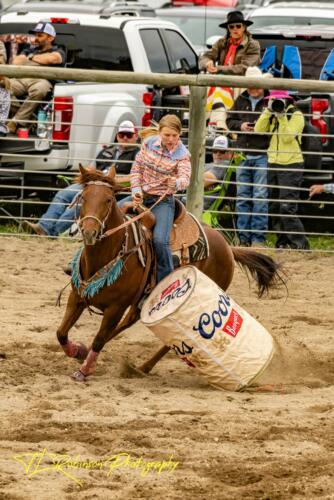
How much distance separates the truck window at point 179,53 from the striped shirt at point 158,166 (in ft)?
23.5

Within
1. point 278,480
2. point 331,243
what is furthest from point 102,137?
point 278,480

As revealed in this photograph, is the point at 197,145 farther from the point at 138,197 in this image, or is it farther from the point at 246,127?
the point at 138,197

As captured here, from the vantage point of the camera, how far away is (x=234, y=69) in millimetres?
14328

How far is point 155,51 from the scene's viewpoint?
Result: 15.1 meters

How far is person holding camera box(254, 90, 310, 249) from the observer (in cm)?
1251

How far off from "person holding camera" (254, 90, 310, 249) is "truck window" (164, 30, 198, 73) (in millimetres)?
3060

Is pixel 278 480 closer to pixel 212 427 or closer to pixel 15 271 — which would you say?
pixel 212 427

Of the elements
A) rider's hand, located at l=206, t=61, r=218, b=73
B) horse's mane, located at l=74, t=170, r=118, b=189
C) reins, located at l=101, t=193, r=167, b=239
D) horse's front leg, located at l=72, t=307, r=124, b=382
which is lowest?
horse's front leg, located at l=72, t=307, r=124, b=382

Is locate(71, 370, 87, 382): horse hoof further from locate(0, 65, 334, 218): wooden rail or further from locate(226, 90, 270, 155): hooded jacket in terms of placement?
locate(226, 90, 270, 155): hooded jacket

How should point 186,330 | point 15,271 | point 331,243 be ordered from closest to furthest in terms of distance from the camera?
point 186,330 < point 15,271 < point 331,243

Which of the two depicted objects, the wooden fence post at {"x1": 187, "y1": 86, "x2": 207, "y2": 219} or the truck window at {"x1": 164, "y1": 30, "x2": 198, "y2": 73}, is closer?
the wooden fence post at {"x1": 187, "y1": 86, "x2": 207, "y2": 219}

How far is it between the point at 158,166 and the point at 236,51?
260 inches

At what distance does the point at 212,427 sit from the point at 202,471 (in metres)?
0.84

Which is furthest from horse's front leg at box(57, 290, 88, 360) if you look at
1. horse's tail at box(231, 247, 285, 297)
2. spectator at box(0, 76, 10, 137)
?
spectator at box(0, 76, 10, 137)
